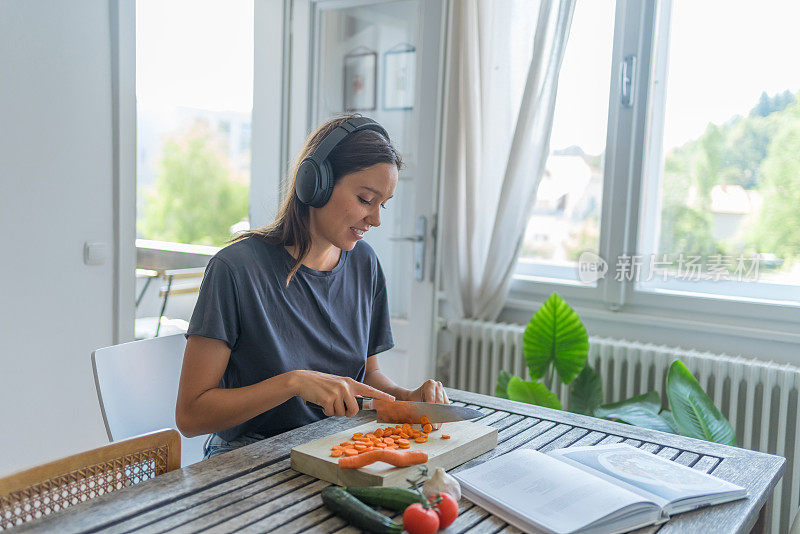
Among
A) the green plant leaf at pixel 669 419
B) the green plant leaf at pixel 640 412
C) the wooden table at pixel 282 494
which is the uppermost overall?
the wooden table at pixel 282 494

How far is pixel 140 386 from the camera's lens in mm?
1533

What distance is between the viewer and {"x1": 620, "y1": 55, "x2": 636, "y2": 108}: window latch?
2.71 meters

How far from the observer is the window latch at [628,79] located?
271 cm

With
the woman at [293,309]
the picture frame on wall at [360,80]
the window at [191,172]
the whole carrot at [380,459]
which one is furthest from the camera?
the window at [191,172]

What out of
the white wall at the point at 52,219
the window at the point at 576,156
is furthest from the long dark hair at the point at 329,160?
the window at the point at 576,156

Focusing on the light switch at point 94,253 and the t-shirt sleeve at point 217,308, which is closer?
the t-shirt sleeve at point 217,308

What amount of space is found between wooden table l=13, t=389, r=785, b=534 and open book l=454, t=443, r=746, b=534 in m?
0.02

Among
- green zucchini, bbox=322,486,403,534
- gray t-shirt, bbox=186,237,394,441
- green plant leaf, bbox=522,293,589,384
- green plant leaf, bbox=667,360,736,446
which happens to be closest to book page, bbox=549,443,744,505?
green zucchini, bbox=322,486,403,534

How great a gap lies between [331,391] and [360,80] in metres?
2.17

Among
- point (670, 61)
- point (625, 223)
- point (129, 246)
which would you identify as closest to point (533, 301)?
point (625, 223)

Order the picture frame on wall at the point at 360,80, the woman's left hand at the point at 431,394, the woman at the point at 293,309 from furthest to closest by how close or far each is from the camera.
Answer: the picture frame on wall at the point at 360,80, the woman's left hand at the point at 431,394, the woman at the point at 293,309

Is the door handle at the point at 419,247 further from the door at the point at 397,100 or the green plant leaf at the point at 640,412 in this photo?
the green plant leaf at the point at 640,412

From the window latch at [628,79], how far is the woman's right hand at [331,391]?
6.10 feet

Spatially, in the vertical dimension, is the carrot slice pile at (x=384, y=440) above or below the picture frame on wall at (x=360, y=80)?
below
